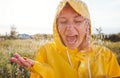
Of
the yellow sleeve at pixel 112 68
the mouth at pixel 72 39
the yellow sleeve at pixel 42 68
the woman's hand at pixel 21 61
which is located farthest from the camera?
the yellow sleeve at pixel 112 68

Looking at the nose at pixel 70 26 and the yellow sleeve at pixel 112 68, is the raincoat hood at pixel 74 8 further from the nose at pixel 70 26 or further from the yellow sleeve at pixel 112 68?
the yellow sleeve at pixel 112 68

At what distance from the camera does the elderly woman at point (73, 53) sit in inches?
159

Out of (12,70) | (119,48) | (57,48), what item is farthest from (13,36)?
(57,48)

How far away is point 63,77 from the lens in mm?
4113

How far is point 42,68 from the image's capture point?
156 inches

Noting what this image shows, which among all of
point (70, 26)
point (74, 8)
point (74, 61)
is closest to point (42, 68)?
point (74, 61)

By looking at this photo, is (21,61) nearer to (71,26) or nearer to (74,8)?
(71,26)

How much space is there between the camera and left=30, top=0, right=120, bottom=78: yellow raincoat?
4.06 meters

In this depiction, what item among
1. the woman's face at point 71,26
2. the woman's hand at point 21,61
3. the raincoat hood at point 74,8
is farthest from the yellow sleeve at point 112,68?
the woman's hand at point 21,61

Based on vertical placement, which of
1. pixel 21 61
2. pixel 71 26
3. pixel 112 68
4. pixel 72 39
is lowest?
pixel 112 68

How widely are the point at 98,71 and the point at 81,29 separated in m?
0.41

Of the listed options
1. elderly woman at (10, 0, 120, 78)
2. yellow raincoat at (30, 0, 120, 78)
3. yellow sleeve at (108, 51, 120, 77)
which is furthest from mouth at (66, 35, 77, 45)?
yellow sleeve at (108, 51, 120, 77)

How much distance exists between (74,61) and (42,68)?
318 millimetres

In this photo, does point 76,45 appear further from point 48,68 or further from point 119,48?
point 119,48
